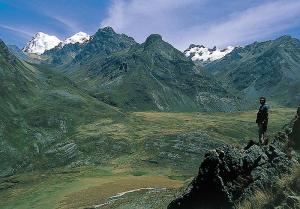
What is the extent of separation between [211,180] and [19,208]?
95.8m

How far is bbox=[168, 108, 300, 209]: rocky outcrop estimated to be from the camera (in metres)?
27.4

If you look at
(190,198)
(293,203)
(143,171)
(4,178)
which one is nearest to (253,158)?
(190,198)

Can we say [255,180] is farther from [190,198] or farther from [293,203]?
[293,203]

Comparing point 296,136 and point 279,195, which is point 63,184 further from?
point 279,195

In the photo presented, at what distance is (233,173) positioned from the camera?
3014cm

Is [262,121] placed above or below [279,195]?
above

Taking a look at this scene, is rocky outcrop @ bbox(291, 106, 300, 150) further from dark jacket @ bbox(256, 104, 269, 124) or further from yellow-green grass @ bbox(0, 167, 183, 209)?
yellow-green grass @ bbox(0, 167, 183, 209)

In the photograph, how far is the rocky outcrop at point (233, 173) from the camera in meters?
27.4

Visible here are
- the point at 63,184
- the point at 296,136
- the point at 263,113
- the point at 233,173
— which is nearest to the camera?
the point at 296,136

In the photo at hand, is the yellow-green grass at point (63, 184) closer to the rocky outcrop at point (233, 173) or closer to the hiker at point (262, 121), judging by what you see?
the hiker at point (262, 121)

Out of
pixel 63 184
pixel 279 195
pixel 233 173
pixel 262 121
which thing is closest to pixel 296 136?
pixel 233 173

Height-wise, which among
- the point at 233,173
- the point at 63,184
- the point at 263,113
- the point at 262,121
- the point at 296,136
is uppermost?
the point at 263,113

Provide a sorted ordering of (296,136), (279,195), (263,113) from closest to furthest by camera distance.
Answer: (279,195) < (296,136) < (263,113)

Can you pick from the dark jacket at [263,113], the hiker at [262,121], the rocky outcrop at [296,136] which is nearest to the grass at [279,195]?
the rocky outcrop at [296,136]
